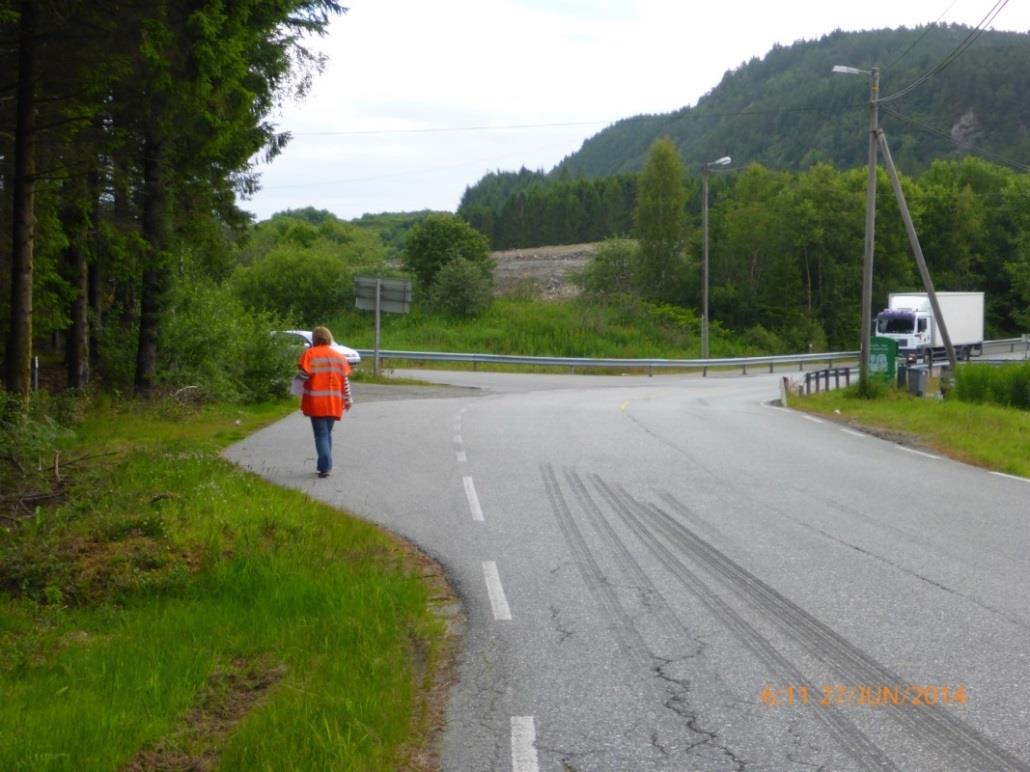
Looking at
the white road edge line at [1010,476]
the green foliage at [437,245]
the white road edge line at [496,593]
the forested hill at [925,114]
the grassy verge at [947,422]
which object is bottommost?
the white road edge line at [1010,476]

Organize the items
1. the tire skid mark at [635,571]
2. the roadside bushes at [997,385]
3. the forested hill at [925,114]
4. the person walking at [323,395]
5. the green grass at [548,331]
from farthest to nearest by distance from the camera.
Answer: the forested hill at [925,114], the green grass at [548,331], the roadside bushes at [997,385], the person walking at [323,395], the tire skid mark at [635,571]

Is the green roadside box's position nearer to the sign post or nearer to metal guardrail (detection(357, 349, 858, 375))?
the sign post

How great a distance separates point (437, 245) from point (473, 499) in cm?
5943

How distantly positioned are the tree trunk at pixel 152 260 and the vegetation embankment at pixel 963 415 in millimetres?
14327

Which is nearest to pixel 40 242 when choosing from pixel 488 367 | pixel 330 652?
pixel 330 652

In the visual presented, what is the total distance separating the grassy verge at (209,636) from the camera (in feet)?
15.9

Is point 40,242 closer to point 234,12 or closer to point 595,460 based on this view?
point 234,12

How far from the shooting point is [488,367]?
4919cm

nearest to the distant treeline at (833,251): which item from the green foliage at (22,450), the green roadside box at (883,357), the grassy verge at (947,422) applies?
the green roadside box at (883,357)

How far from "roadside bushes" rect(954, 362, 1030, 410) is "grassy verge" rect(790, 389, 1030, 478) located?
60 cm

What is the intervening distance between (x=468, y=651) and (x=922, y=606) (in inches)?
124

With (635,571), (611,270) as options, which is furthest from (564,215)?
(635,571)

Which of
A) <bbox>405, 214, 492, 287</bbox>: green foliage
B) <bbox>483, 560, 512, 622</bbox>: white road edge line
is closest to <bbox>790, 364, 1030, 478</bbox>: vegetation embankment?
<bbox>483, 560, 512, 622</bbox>: white road edge line

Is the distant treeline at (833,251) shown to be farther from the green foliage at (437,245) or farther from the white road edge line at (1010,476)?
the white road edge line at (1010,476)
